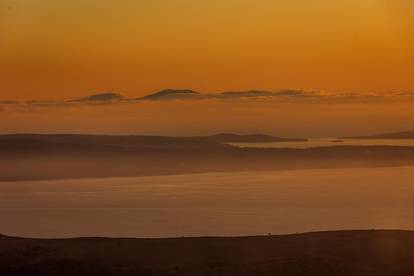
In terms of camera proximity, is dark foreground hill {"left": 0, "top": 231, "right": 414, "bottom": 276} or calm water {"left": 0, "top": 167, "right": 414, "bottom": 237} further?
calm water {"left": 0, "top": 167, "right": 414, "bottom": 237}

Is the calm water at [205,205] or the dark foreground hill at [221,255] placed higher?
the calm water at [205,205]

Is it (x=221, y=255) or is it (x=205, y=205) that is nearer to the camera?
(x=221, y=255)

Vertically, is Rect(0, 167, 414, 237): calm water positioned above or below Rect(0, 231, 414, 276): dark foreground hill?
above

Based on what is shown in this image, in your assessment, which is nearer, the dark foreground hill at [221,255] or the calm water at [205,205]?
the dark foreground hill at [221,255]

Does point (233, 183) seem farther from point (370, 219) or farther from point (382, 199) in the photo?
point (370, 219)

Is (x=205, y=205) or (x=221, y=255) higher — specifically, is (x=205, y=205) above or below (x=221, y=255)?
above
